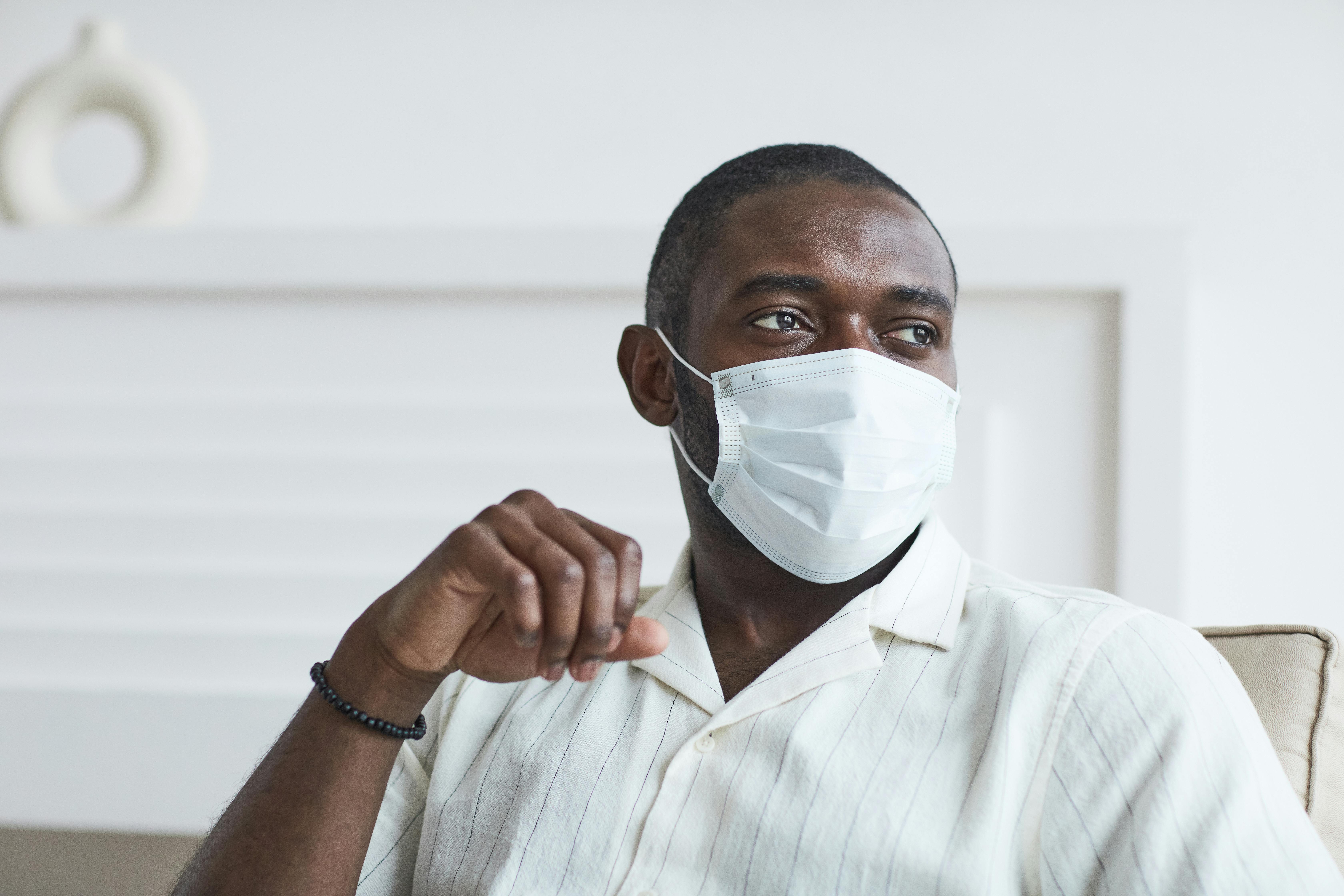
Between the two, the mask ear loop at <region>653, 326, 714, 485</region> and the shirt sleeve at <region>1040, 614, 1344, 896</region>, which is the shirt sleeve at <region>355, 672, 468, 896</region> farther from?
the shirt sleeve at <region>1040, 614, 1344, 896</region>

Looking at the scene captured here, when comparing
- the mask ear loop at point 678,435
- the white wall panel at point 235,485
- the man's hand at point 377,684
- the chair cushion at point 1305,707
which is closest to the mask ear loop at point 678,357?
the mask ear loop at point 678,435

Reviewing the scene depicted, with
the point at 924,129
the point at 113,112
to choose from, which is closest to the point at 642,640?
the point at 924,129

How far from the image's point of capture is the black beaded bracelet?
3.25ft

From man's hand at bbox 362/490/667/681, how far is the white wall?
1.20 metres

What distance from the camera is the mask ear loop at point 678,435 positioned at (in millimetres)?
1163

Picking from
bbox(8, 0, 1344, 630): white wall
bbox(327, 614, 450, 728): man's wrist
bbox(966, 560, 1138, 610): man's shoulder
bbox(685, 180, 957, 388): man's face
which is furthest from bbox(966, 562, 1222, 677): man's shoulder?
bbox(8, 0, 1344, 630): white wall

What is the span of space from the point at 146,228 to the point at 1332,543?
2.11m

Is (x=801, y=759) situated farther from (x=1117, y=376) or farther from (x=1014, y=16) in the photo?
(x=1014, y=16)

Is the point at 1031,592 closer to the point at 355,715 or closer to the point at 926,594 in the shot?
the point at 926,594

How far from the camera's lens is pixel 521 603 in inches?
32.2

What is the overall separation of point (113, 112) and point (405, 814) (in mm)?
1518

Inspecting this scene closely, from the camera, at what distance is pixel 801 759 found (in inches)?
37.2

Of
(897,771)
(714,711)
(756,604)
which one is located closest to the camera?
(897,771)

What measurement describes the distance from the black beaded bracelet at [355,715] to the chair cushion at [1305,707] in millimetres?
749
